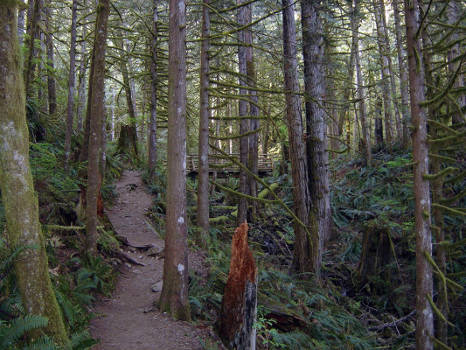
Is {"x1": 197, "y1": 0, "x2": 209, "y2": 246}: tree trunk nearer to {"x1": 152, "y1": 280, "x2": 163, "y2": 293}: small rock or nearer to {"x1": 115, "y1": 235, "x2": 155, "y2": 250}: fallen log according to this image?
{"x1": 115, "y1": 235, "x2": 155, "y2": 250}: fallen log

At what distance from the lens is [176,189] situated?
5.89 meters

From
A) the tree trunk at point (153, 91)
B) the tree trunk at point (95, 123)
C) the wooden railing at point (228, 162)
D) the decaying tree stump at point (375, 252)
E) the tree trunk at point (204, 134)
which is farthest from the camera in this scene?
the wooden railing at point (228, 162)

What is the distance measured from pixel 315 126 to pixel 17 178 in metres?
7.52

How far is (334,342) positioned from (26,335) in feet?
18.3

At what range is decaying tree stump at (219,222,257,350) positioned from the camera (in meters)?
5.13

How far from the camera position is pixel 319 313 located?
751 centimetres

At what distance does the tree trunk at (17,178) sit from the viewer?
328 centimetres

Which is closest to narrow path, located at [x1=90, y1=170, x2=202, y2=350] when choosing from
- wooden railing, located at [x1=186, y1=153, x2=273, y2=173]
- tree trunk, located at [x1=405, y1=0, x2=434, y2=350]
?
tree trunk, located at [x1=405, y1=0, x2=434, y2=350]

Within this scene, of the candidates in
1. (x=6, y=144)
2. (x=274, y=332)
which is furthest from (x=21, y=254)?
(x=274, y=332)

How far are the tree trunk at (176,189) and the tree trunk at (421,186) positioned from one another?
402 cm

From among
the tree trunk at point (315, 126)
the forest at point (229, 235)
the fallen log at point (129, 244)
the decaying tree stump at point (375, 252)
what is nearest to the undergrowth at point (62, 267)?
the forest at point (229, 235)

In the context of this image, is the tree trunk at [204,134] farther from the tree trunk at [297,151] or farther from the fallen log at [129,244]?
the tree trunk at [297,151]

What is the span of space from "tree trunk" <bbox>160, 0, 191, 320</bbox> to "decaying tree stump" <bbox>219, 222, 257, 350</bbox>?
82 centimetres

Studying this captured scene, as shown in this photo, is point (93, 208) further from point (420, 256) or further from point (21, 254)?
point (420, 256)
